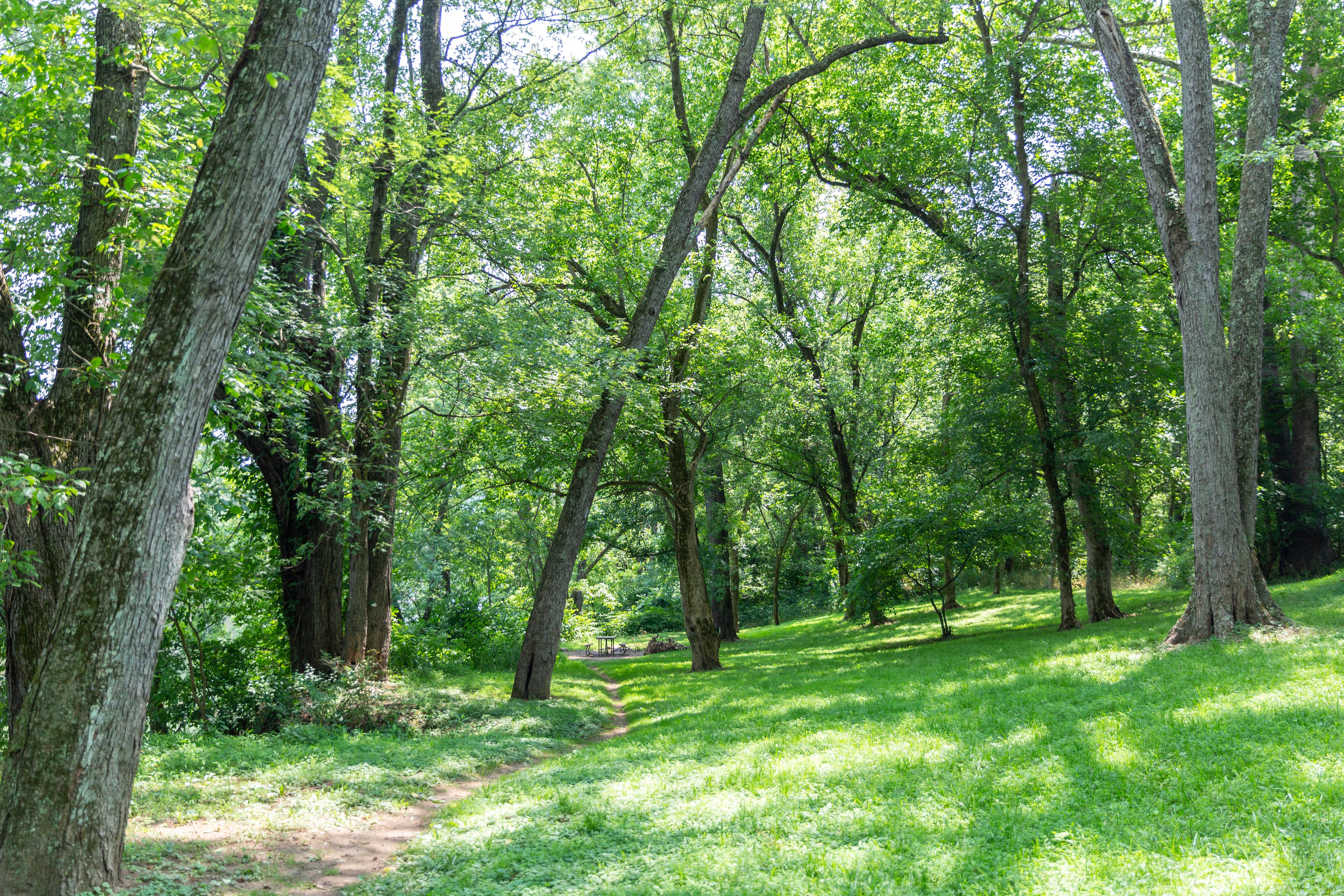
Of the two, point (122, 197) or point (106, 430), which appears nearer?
point (106, 430)

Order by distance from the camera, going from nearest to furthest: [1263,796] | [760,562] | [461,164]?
[1263,796] < [461,164] < [760,562]

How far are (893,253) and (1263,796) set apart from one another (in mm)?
19557

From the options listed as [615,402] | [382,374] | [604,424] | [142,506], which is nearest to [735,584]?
[604,424]

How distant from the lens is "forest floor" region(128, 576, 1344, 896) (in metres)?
3.90

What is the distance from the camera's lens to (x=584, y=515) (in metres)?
12.9

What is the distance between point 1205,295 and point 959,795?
869cm

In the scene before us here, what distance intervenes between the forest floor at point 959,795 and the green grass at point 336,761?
4.5 inches

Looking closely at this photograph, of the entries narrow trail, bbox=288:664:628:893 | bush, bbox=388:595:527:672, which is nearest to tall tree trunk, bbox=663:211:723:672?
bush, bbox=388:595:527:672

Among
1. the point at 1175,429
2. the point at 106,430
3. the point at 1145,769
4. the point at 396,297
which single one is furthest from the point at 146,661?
the point at 1175,429

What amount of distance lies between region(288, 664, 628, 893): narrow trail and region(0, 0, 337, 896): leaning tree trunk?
3.76 ft

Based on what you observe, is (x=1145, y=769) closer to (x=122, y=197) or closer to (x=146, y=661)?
(x=146, y=661)

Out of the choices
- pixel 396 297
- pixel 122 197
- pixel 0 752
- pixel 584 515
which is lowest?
pixel 0 752

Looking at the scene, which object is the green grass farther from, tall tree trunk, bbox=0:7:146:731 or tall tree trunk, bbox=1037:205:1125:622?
tall tree trunk, bbox=1037:205:1125:622

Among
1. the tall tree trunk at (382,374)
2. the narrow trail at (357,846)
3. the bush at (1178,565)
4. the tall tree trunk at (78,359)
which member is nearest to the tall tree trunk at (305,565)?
the tall tree trunk at (382,374)
